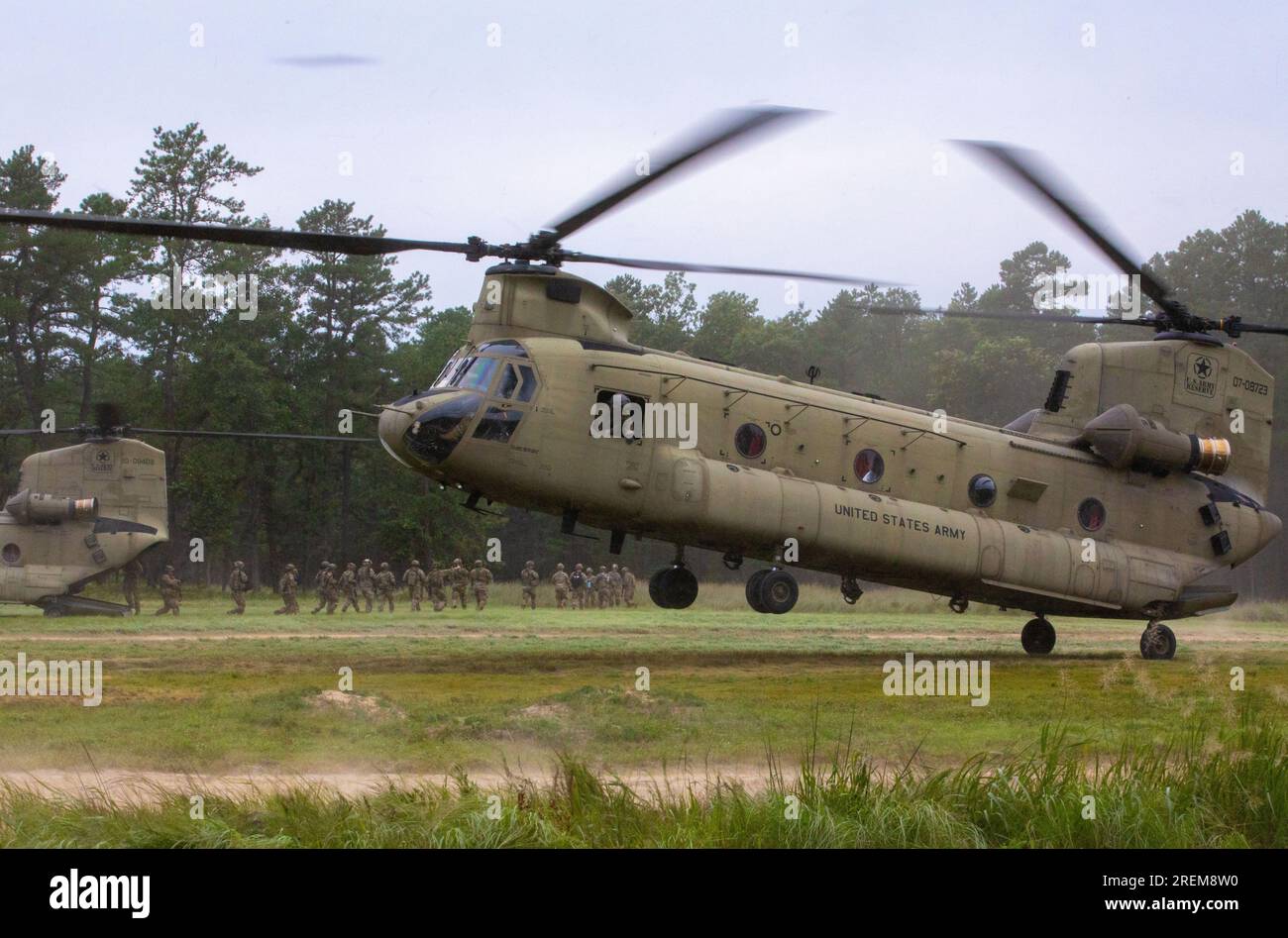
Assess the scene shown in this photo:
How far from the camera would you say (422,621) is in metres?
26.0

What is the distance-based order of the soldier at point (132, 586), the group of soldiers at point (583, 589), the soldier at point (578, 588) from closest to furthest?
the soldier at point (132, 586)
the group of soldiers at point (583, 589)
the soldier at point (578, 588)

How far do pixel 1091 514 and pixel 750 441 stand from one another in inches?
230

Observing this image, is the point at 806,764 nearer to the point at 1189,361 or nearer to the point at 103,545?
the point at 1189,361

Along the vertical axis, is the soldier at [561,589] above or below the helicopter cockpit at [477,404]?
below

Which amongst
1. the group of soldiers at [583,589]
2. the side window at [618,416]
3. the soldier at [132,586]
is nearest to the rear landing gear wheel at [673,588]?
the side window at [618,416]

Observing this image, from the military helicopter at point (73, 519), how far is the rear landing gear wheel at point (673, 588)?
15.0m

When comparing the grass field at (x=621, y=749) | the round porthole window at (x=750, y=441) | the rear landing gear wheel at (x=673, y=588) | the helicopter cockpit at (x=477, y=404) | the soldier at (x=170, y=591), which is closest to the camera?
the grass field at (x=621, y=749)

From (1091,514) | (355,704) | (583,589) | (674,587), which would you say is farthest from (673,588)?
(583,589)

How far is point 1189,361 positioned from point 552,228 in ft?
34.5

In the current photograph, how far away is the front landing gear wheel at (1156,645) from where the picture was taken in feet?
65.0

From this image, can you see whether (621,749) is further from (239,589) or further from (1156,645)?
(239,589)
